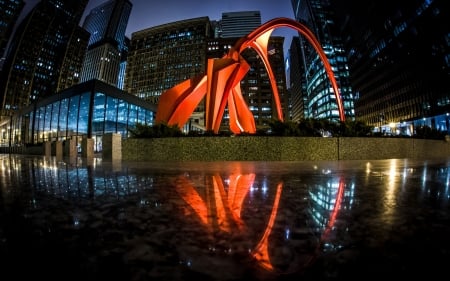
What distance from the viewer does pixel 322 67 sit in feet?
405

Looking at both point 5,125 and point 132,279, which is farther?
point 5,125

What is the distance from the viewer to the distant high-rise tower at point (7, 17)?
98419 mm

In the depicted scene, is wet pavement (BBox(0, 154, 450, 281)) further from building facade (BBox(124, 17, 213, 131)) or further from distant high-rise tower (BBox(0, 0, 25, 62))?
distant high-rise tower (BBox(0, 0, 25, 62))

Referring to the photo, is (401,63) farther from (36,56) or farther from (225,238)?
(36,56)

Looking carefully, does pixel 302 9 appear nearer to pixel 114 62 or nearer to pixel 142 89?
pixel 142 89

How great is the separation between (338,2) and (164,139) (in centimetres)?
12938

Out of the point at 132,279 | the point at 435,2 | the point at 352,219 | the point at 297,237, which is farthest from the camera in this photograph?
the point at 435,2

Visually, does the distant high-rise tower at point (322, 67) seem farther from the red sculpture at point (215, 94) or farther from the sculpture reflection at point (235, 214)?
the sculpture reflection at point (235, 214)

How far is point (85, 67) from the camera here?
184 meters

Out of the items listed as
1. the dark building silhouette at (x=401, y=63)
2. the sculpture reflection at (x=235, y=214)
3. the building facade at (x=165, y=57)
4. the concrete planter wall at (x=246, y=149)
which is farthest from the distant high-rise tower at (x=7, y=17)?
the sculpture reflection at (x=235, y=214)

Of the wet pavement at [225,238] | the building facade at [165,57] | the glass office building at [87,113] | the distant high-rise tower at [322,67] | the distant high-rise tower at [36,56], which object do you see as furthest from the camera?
the building facade at [165,57]

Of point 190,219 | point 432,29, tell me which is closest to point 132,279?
point 190,219

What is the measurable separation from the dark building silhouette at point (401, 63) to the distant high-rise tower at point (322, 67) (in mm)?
17820

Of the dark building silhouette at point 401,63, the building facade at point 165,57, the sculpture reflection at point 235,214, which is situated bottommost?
the sculpture reflection at point 235,214
